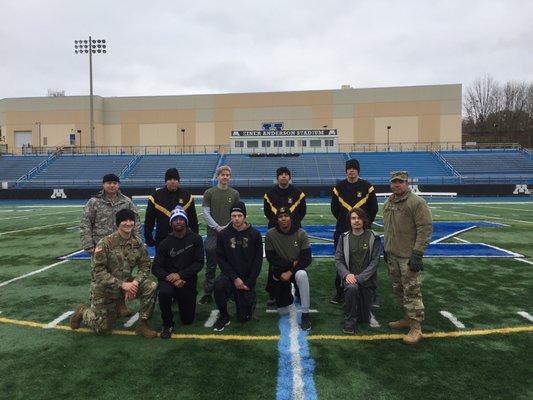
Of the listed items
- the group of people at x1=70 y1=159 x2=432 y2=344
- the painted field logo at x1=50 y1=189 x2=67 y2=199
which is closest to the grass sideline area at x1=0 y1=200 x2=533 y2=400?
the group of people at x1=70 y1=159 x2=432 y2=344

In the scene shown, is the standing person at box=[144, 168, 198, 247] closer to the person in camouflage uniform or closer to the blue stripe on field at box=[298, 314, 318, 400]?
the person in camouflage uniform

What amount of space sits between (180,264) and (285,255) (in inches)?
54.2

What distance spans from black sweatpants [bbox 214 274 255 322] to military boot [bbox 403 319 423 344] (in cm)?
193

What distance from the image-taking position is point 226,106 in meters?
51.8

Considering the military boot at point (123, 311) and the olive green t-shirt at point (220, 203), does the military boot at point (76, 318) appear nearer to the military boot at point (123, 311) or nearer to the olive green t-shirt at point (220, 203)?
the military boot at point (123, 311)

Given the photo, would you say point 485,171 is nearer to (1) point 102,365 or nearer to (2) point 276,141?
(2) point 276,141

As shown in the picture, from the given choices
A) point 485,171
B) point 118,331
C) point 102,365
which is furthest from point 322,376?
point 485,171

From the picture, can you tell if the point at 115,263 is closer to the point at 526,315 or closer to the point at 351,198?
the point at 351,198

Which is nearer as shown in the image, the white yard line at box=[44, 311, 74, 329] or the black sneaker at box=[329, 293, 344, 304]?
the white yard line at box=[44, 311, 74, 329]

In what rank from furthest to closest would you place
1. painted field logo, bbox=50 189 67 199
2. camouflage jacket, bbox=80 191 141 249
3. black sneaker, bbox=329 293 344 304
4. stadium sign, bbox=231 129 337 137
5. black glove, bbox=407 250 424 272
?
stadium sign, bbox=231 129 337 137 → painted field logo, bbox=50 189 67 199 → black sneaker, bbox=329 293 344 304 → camouflage jacket, bbox=80 191 141 249 → black glove, bbox=407 250 424 272

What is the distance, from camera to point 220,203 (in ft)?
20.6

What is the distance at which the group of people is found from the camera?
4.87m

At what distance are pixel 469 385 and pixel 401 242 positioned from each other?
167 centimetres

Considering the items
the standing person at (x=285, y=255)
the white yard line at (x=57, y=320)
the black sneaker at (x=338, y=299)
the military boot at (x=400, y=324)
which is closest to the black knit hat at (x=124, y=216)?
the white yard line at (x=57, y=320)
